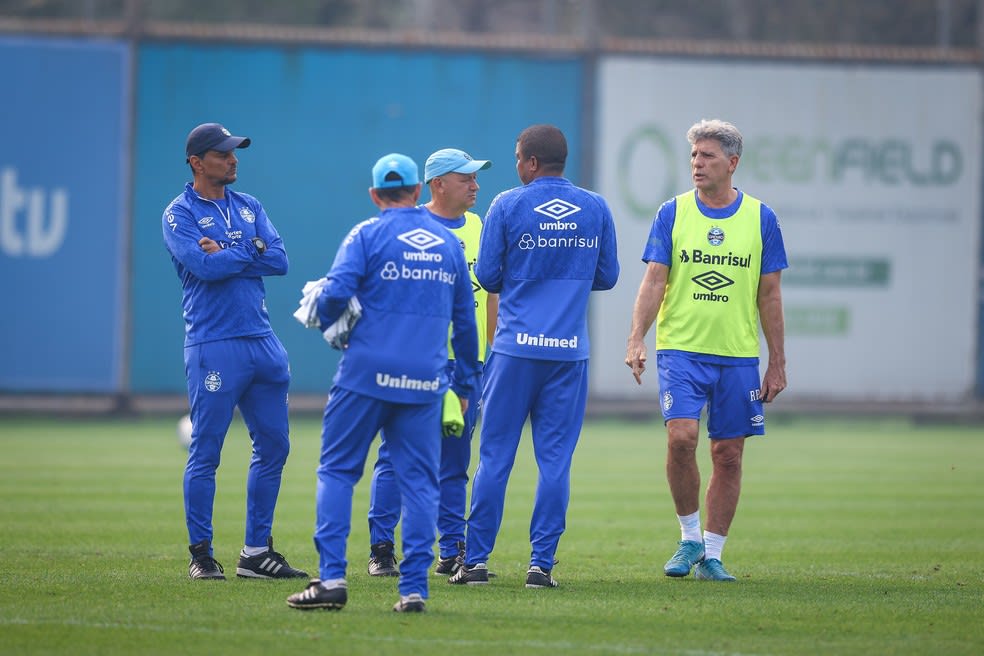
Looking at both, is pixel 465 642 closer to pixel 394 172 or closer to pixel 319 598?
pixel 319 598

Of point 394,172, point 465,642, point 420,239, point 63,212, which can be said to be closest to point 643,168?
point 63,212

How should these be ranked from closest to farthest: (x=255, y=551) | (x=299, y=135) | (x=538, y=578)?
(x=538, y=578) < (x=255, y=551) < (x=299, y=135)

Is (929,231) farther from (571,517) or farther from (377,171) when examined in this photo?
(377,171)

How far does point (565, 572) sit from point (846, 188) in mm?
15974

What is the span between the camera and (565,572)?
945 cm

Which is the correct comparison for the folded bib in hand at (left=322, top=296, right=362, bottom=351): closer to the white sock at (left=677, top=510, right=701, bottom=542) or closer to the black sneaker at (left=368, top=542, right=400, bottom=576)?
the black sneaker at (left=368, top=542, right=400, bottom=576)

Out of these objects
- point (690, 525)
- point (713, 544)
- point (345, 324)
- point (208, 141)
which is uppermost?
point (208, 141)

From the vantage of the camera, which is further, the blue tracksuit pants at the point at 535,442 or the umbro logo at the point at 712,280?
the umbro logo at the point at 712,280

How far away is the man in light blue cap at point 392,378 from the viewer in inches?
296

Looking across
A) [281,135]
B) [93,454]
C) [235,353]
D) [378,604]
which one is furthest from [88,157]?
[378,604]

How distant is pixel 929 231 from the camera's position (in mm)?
24312

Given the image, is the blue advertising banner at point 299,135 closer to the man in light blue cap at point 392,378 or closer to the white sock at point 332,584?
the man in light blue cap at point 392,378

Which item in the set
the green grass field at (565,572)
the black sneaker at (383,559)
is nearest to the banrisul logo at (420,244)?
the green grass field at (565,572)

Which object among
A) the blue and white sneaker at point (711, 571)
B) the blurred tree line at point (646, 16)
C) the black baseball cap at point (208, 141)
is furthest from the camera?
the blurred tree line at point (646, 16)
